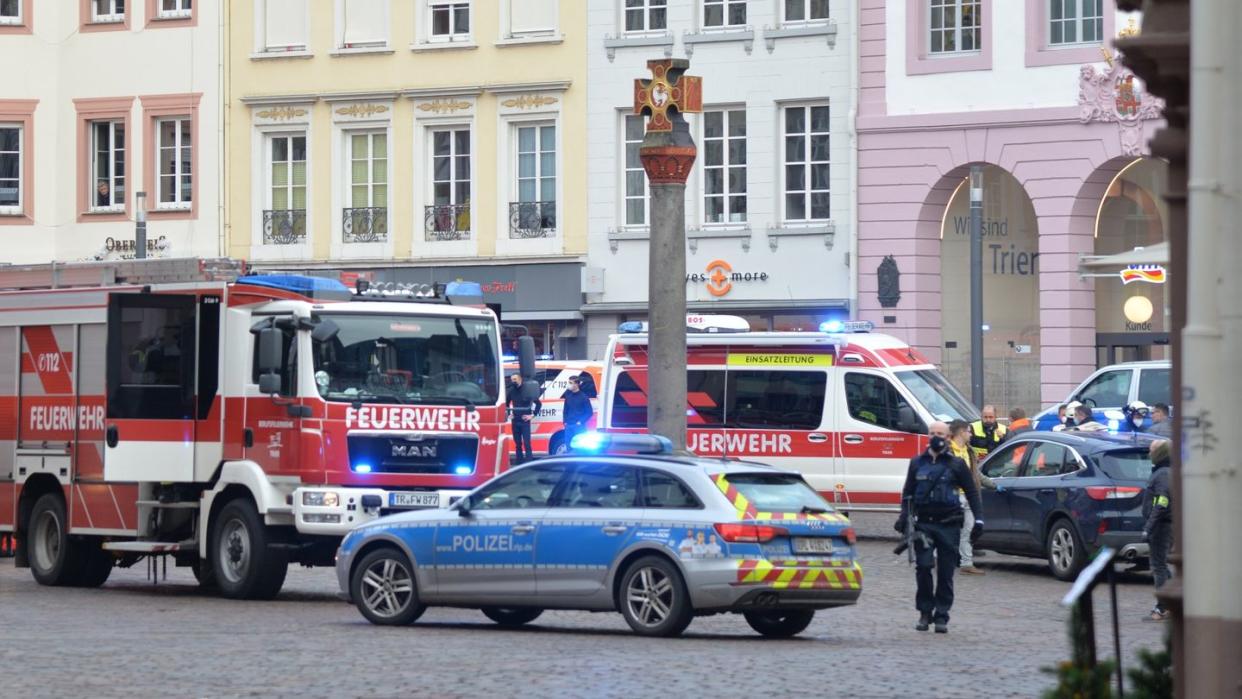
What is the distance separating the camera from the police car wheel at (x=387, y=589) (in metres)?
19.0

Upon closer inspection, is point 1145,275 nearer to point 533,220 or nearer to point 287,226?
point 533,220

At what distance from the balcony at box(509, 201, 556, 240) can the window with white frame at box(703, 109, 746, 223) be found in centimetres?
317

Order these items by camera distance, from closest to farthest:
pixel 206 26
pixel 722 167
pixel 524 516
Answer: pixel 524 516 → pixel 722 167 → pixel 206 26

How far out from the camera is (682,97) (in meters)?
24.8

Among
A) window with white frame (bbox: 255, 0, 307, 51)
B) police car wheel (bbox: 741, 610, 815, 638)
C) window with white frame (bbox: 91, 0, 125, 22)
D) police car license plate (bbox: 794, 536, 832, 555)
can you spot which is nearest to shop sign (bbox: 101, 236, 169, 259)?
window with white frame (bbox: 255, 0, 307, 51)

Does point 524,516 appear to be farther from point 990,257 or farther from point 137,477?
point 990,257

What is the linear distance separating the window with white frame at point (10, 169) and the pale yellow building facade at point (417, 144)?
15.7ft

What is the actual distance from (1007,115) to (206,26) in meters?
17.0

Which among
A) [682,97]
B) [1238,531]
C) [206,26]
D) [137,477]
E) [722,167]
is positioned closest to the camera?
[1238,531]

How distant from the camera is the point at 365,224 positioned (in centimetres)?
4675

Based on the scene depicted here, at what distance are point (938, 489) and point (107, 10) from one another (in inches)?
1334

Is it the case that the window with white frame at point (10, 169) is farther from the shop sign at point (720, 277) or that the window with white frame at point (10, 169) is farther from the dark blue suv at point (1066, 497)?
the dark blue suv at point (1066, 497)

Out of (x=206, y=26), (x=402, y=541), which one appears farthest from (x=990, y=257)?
(x=402, y=541)

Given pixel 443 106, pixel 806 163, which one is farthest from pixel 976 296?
pixel 443 106
